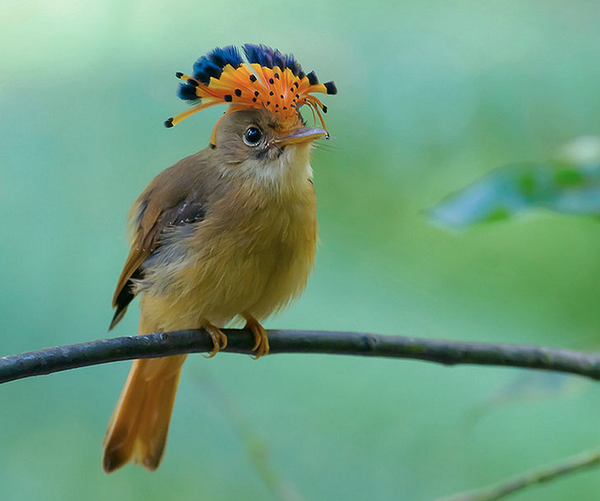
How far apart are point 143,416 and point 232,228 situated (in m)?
0.43

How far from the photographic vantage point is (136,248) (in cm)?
132

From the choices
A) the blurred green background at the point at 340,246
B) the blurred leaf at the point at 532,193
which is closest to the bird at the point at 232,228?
the blurred leaf at the point at 532,193

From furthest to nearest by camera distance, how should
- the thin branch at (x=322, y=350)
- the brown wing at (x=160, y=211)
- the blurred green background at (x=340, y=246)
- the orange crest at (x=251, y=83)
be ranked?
the blurred green background at (x=340, y=246), the brown wing at (x=160, y=211), the orange crest at (x=251, y=83), the thin branch at (x=322, y=350)

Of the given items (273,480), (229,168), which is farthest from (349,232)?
(229,168)

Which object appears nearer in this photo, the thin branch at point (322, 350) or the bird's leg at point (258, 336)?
the thin branch at point (322, 350)

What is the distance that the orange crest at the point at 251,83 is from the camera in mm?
1019

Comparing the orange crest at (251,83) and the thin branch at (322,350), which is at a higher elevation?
the orange crest at (251,83)

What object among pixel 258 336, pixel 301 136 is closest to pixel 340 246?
pixel 258 336

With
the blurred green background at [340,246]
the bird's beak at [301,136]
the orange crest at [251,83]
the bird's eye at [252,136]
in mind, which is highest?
the orange crest at [251,83]

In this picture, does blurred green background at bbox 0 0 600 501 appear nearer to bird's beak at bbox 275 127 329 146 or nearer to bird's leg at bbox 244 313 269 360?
bird's leg at bbox 244 313 269 360

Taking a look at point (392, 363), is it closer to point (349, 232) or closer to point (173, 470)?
point (349, 232)

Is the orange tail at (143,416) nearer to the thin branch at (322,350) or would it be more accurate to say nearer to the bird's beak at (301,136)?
the thin branch at (322,350)

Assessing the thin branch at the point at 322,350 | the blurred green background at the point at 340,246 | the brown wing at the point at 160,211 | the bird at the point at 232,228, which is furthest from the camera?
the blurred green background at the point at 340,246

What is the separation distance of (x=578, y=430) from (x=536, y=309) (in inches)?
13.5
